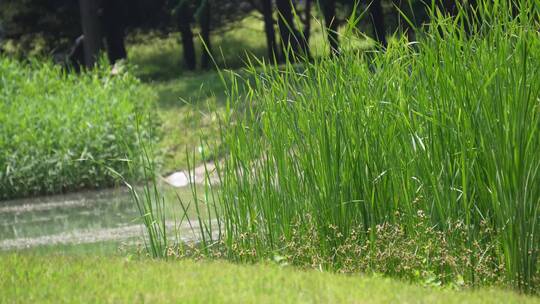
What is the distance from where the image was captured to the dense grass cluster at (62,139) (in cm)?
1417

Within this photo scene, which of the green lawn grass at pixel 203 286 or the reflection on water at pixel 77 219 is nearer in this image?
the green lawn grass at pixel 203 286

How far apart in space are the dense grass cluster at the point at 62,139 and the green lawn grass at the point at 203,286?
7.26 meters

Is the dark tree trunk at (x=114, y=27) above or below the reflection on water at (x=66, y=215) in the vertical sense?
below

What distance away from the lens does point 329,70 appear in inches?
287

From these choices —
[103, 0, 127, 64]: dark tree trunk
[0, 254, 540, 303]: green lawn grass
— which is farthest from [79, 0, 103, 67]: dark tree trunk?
[0, 254, 540, 303]: green lawn grass

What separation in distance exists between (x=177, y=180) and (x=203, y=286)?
1043 cm

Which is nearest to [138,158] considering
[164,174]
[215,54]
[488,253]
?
[164,174]

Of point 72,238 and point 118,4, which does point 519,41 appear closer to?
point 72,238

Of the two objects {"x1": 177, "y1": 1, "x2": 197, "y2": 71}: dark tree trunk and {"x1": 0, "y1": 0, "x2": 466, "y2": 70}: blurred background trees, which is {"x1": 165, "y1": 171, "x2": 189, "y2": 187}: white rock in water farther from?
{"x1": 177, "y1": 1, "x2": 197, "y2": 71}: dark tree trunk

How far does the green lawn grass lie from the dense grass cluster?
726 centimetres

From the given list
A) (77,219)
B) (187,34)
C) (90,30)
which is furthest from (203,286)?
(187,34)

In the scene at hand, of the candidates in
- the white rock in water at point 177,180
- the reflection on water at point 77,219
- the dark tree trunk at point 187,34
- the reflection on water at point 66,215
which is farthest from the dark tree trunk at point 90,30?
the reflection on water at point 66,215

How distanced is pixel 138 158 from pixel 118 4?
16.0 metres

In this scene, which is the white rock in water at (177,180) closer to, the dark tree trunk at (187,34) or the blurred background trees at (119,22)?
the blurred background trees at (119,22)
